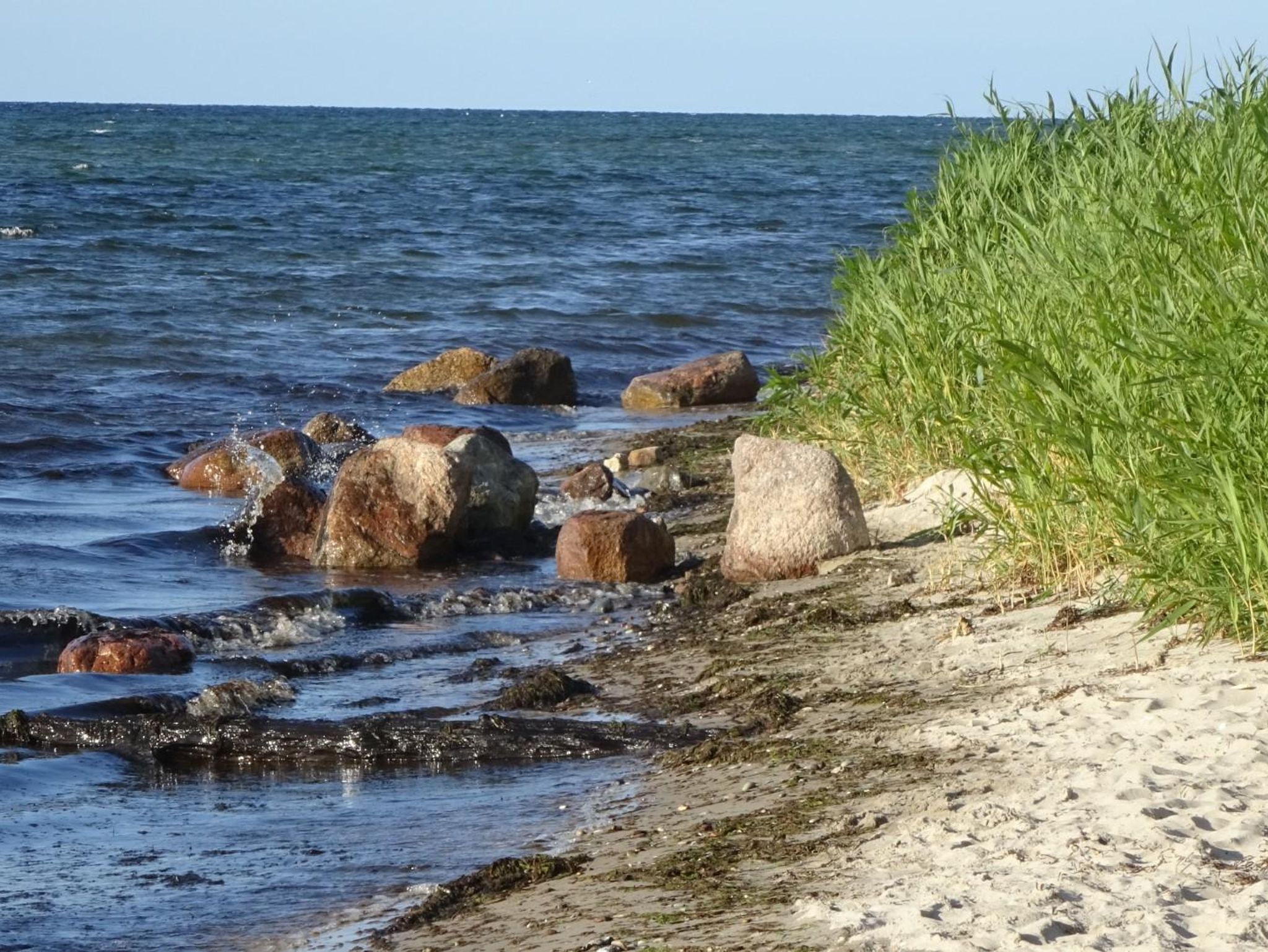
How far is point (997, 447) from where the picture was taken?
20.0ft

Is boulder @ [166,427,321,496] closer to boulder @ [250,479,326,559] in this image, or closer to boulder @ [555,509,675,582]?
boulder @ [250,479,326,559]

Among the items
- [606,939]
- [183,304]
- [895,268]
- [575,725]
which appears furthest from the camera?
[183,304]

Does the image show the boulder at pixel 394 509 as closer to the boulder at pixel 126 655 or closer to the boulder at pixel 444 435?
the boulder at pixel 444 435

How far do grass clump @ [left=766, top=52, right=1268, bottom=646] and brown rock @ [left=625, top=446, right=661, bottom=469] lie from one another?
292cm

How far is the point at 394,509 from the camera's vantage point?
906 centimetres

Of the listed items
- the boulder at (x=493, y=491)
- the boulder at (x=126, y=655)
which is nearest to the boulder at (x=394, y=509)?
the boulder at (x=493, y=491)

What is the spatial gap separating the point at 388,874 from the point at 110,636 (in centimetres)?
299

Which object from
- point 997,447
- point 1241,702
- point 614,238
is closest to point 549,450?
point 997,447

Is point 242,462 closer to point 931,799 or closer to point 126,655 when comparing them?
point 126,655

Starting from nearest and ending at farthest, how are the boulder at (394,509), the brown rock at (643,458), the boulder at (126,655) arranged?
the boulder at (126,655) → the boulder at (394,509) → the brown rock at (643,458)

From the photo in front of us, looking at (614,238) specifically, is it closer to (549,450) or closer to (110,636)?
(549,450)

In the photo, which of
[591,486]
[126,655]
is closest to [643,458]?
[591,486]

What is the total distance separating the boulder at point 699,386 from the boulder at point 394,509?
541cm

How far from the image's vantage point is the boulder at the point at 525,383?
14656 mm
